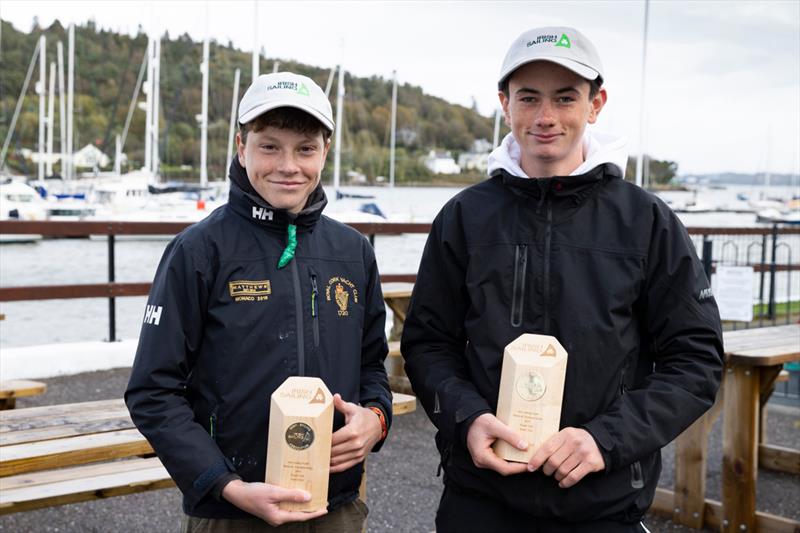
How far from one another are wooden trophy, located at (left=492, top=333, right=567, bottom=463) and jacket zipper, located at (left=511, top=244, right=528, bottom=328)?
14 centimetres

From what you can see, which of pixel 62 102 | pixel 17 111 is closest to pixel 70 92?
pixel 62 102

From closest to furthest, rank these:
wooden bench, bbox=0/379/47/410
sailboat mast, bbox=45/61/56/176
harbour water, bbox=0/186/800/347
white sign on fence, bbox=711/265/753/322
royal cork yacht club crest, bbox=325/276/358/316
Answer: royal cork yacht club crest, bbox=325/276/358/316
wooden bench, bbox=0/379/47/410
white sign on fence, bbox=711/265/753/322
harbour water, bbox=0/186/800/347
sailboat mast, bbox=45/61/56/176

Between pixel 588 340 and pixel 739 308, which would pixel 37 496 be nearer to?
pixel 588 340

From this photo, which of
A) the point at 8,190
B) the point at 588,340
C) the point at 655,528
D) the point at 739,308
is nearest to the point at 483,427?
the point at 588,340

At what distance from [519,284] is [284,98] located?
0.71 m

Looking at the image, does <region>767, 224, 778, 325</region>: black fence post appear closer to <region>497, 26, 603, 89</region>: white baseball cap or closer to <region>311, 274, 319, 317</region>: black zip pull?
<region>497, 26, 603, 89</region>: white baseball cap

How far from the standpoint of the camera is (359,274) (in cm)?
228

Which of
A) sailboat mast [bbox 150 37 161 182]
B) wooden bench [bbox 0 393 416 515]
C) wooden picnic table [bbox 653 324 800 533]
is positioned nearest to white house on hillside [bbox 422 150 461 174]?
sailboat mast [bbox 150 37 161 182]

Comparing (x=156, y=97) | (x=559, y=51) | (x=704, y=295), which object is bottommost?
(x=704, y=295)

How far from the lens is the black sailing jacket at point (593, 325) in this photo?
196cm

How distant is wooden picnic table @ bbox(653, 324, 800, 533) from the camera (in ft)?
14.0

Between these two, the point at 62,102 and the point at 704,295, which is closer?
the point at 704,295

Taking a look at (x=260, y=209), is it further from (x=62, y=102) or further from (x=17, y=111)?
(x=17, y=111)

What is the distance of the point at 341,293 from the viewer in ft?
7.24
